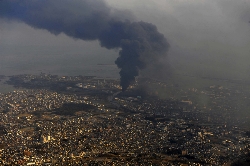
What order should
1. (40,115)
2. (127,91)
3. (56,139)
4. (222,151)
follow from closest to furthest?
1. (222,151)
2. (56,139)
3. (40,115)
4. (127,91)

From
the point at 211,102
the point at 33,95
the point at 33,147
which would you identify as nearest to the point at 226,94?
the point at 211,102

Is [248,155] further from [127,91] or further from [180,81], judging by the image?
[180,81]

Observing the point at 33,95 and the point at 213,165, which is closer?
the point at 213,165

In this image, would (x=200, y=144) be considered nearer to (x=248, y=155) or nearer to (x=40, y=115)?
(x=248, y=155)

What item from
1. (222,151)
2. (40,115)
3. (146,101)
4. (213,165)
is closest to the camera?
(213,165)

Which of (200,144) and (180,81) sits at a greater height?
(180,81)

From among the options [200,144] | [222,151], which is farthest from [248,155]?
[200,144]
